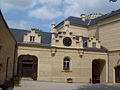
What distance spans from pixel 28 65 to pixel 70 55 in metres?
6.03

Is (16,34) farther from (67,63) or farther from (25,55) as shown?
(67,63)

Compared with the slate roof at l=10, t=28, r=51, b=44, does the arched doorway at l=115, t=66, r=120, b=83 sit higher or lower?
lower

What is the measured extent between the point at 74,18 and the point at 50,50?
48.3ft

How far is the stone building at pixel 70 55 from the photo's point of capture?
24906 millimetres

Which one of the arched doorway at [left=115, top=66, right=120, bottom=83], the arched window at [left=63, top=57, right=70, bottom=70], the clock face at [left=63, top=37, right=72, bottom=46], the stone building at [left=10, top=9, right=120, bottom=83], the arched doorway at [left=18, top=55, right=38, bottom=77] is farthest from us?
the arched doorway at [left=115, top=66, right=120, bottom=83]

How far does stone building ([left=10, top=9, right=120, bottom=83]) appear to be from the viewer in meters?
24.9

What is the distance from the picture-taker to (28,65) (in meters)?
25.1

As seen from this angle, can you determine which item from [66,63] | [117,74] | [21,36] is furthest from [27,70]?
[117,74]

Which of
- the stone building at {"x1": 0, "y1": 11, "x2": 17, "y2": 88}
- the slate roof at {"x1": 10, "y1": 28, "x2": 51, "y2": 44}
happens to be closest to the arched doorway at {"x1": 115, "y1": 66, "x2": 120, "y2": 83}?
the slate roof at {"x1": 10, "y1": 28, "x2": 51, "y2": 44}

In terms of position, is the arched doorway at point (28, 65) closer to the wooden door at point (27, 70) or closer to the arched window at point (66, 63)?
the wooden door at point (27, 70)

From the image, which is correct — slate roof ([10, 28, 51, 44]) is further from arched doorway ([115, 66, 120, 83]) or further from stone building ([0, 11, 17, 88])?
arched doorway ([115, 66, 120, 83])

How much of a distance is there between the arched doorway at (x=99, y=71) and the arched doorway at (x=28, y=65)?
10.5m

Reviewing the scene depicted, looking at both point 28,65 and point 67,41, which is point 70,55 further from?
point 28,65

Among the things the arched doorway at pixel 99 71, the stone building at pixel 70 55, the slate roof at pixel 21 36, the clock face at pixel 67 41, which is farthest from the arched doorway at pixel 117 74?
the slate roof at pixel 21 36
